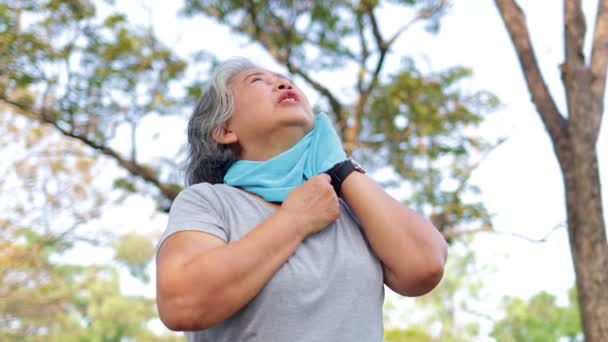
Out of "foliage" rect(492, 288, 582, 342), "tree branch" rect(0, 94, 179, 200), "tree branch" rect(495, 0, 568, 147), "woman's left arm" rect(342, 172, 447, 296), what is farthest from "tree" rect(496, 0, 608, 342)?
"foliage" rect(492, 288, 582, 342)

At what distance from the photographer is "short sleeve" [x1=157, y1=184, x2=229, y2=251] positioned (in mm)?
1300

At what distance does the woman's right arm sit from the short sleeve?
2cm

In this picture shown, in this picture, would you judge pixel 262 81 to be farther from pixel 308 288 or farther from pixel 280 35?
pixel 280 35

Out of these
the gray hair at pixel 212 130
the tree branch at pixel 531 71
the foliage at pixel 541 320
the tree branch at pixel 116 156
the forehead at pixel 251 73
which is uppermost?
the forehead at pixel 251 73

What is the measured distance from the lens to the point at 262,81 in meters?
1.63

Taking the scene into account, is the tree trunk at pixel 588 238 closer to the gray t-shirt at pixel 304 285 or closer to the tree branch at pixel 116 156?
the gray t-shirt at pixel 304 285

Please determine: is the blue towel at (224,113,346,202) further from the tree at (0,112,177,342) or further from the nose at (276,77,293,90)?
the tree at (0,112,177,342)

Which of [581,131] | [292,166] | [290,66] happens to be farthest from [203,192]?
[290,66]

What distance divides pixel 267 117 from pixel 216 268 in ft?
1.52

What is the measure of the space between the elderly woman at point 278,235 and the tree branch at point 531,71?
3306 millimetres

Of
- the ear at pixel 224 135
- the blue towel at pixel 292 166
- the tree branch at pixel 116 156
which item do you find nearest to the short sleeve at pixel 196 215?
the blue towel at pixel 292 166

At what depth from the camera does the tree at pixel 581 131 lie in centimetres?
409

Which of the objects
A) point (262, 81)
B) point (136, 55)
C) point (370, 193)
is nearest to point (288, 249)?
point (370, 193)

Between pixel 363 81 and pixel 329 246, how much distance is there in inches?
266
